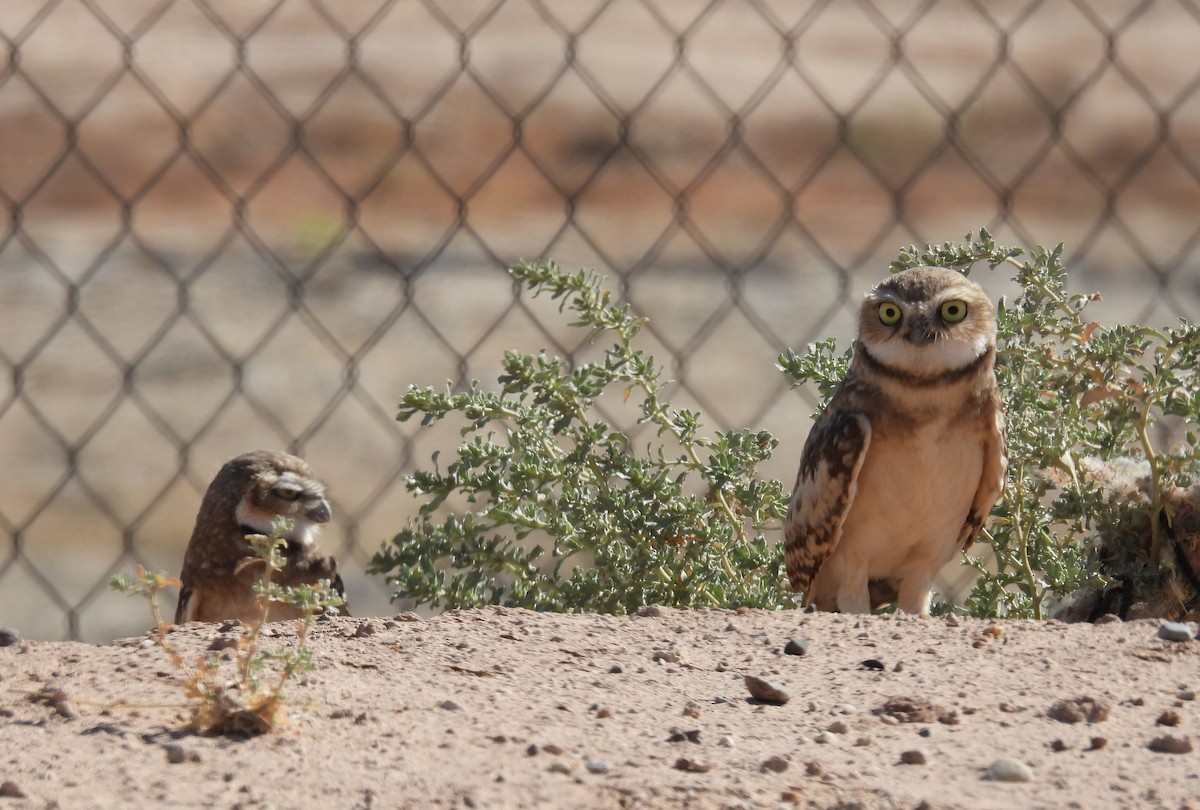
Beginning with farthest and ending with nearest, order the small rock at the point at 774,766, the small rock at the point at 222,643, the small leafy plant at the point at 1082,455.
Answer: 1. the small leafy plant at the point at 1082,455
2. the small rock at the point at 222,643
3. the small rock at the point at 774,766

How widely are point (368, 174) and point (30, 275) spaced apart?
3743 mm

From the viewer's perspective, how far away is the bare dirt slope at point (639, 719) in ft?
9.22

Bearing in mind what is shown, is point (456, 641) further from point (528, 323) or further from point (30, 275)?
point (30, 275)

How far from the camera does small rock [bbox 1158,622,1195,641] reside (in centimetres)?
363

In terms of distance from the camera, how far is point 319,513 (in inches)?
248

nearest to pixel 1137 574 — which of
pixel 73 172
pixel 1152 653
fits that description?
pixel 1152 653

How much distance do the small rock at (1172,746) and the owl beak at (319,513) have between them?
12.3ft

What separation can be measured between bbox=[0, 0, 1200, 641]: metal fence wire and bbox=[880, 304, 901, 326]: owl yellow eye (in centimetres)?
175

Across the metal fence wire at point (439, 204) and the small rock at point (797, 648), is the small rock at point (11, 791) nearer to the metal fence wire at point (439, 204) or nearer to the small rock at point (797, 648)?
the small rock at point (797, 648)

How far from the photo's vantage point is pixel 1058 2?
26.1 m

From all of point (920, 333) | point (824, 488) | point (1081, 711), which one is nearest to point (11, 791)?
point (1081, 711)

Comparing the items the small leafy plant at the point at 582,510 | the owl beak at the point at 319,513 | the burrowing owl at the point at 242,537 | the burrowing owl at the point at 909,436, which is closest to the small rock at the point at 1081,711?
the small leafy plant at the point at 582,510

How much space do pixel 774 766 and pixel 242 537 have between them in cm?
360

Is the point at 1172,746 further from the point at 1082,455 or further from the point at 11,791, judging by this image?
the point at 1082,455
